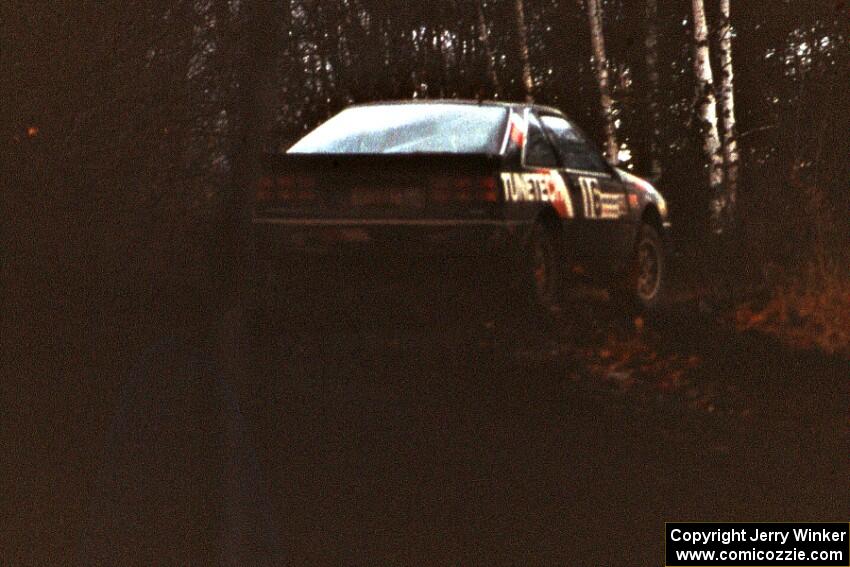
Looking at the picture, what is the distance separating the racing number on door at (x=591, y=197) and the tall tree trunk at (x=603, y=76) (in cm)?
247

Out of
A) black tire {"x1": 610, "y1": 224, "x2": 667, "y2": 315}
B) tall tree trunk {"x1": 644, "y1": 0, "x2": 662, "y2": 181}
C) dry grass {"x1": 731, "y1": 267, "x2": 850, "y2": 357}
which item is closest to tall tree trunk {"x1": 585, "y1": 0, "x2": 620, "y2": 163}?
tall tree trunk {"x1": 644, "y1": 0, "x2": 662, "y2": 181}

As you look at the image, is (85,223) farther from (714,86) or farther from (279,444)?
(714,86)

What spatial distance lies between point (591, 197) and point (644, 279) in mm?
1303

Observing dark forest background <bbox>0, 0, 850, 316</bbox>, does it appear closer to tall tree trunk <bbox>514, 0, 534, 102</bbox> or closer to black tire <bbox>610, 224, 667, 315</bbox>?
black tire <bbox>610, 224, 667, 315</bbox>

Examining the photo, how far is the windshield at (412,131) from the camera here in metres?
10.5

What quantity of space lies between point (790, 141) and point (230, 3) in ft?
13.1

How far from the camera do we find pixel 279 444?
837 cm

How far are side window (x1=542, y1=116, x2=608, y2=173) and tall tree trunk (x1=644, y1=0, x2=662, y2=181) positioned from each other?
200cm

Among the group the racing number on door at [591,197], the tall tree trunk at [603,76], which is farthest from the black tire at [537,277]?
the tall tree trunk at [603,76]

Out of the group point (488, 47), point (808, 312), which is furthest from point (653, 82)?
point (808, 312)

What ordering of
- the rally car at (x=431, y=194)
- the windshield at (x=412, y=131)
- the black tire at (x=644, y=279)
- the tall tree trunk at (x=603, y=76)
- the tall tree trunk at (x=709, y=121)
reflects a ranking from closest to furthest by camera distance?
1. the rally car at (x=431, y=194)
2. the windshield at (x=412, y=131)
3. the black tire at (x=644, y=279)
4. the tall tree trunk at (x=709, y=121)
5. the tall tree trunk at (x=603, y=76)

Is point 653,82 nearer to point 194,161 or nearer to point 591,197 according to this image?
point 591,197

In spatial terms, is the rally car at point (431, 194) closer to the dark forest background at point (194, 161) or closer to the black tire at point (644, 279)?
the dark forest background at point (194, 161)

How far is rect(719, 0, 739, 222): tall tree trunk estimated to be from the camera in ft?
42.8
